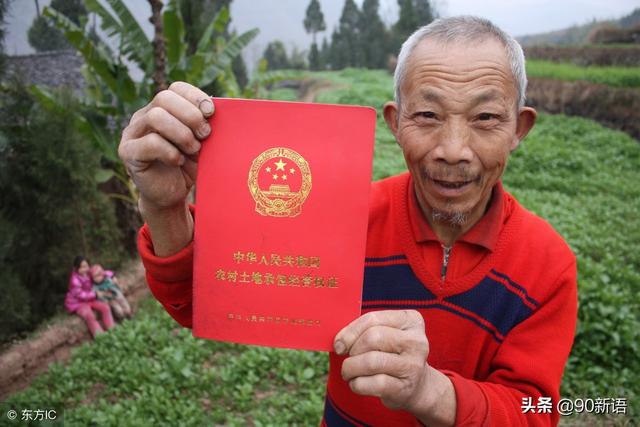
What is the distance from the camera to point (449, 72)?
4.17ft

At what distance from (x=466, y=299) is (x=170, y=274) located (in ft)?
2.76

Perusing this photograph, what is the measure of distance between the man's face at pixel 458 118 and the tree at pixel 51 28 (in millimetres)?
7207

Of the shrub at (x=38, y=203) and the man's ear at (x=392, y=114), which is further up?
the man's ear at (x=392, y=114)

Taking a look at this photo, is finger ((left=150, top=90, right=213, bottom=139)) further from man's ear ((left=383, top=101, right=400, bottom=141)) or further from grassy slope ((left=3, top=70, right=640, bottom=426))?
grassy slope ((left=3, top=70, right=640, bottom=426))

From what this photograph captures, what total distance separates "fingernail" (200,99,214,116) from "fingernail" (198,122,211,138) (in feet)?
0.09

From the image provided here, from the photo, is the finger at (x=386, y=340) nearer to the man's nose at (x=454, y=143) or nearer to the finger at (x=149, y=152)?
the man's nose at (x=454, y=143)

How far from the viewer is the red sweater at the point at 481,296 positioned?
1265 mm

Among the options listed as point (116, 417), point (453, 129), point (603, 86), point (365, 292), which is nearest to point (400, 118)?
point (453, 129)

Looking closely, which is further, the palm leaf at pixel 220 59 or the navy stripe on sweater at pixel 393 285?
the palm leaf at pixel 220 59

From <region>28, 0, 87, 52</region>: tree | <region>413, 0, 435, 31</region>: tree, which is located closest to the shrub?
<region>28, 0, 87, 52</region>: tree

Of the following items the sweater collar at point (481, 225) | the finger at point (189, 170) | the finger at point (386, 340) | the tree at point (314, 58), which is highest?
the tree at point (314, 58)

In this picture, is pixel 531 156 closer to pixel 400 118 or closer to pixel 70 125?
pixel 70 125

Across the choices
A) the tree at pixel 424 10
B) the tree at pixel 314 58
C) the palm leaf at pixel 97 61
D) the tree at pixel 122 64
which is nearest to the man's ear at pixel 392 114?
the tree at pixel 122 64

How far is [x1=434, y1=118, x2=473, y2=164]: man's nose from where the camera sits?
1.25m
